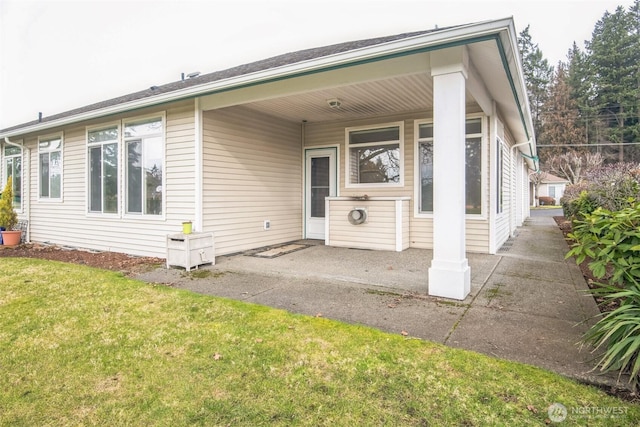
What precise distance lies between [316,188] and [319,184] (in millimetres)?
121

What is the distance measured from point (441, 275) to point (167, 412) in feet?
9.60

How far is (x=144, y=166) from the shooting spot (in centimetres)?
675

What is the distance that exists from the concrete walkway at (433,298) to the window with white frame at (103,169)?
2.86 m

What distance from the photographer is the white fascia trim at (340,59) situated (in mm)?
3459

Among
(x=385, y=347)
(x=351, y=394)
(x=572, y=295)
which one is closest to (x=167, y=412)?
(x=351, y=394)

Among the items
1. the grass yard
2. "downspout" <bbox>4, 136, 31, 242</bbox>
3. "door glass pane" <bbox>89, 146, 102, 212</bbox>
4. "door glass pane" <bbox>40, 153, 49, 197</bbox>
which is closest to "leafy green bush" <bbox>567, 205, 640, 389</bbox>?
the grass yard

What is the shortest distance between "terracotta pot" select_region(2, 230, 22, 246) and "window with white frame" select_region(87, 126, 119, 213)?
2.68 metres

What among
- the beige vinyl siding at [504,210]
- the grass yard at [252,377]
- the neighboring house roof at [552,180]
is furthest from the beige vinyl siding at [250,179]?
the neighboring house roof at [552,180]

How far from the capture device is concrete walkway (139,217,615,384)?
9.01 feet

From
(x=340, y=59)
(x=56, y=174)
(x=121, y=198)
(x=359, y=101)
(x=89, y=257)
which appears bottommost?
(x=89, y=257)

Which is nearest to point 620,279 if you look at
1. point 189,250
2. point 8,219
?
point 189,250

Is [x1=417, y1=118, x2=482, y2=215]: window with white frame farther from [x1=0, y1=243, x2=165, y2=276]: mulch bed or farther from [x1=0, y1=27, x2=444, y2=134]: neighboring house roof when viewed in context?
[x1=0, y1=243, x2=165, y2=276]: mulch bed

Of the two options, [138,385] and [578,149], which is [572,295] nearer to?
→ [138,385]

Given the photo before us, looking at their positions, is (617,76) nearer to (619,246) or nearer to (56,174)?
(619,246)
